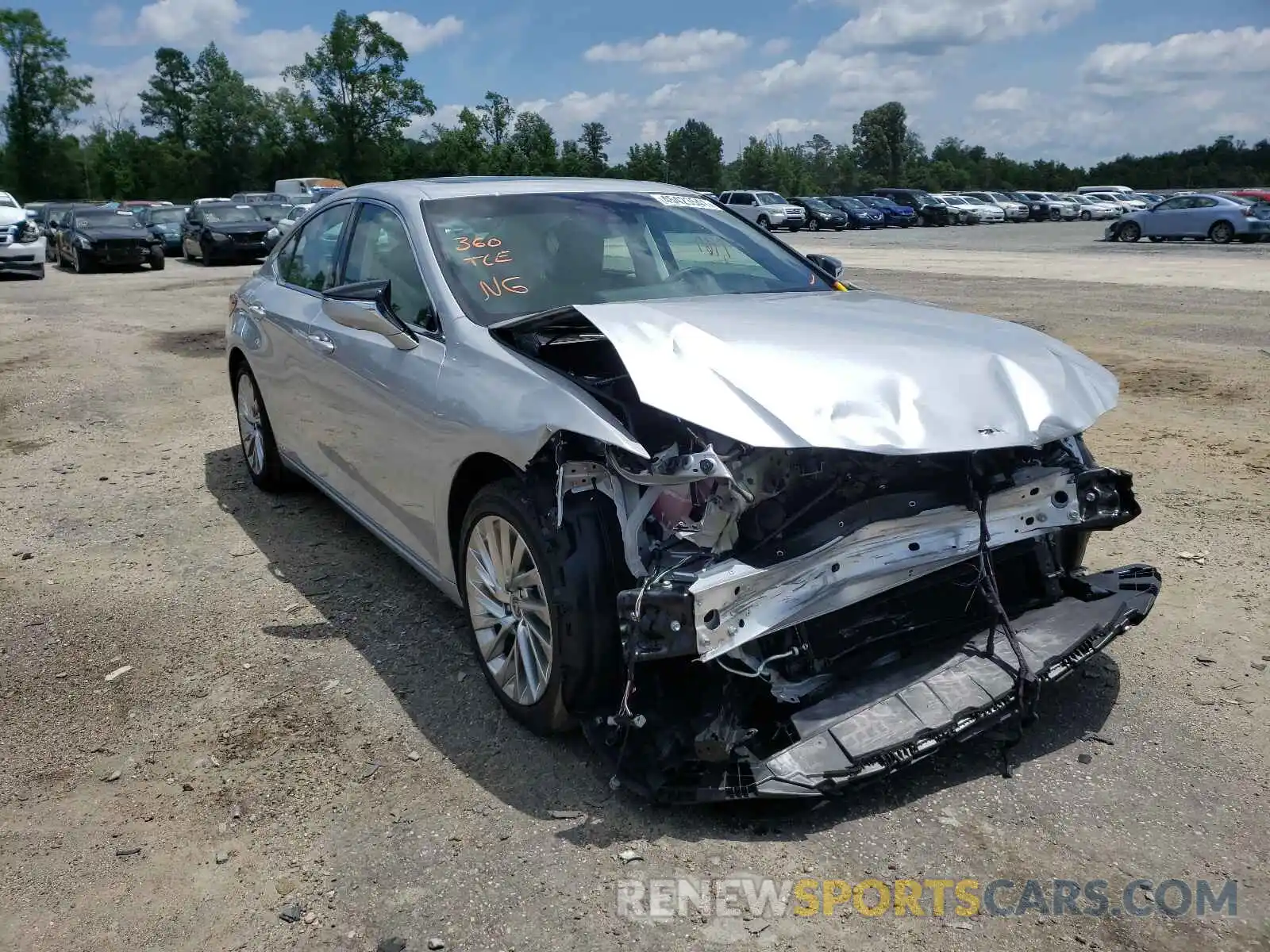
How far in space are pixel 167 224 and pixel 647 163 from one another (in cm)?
5758

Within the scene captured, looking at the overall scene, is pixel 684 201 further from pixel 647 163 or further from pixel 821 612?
pixel 647 163

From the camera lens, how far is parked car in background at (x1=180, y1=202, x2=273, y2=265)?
24.9 meters

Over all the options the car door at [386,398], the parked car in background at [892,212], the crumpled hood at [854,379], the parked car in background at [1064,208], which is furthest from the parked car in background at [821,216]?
the crumpled hood at [854,379]

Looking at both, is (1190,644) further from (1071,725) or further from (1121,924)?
(1121,924)

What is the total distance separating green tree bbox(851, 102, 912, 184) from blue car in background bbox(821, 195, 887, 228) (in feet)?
166

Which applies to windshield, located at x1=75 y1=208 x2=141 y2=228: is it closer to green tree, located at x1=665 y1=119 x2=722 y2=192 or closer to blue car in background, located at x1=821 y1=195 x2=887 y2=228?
blue car in background, located at x1=821 y1=195 x2=887 y2=228

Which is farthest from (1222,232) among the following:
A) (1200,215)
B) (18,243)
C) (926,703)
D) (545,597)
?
(545,597)

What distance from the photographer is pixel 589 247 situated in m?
4.30

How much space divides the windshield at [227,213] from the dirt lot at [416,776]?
21.5 metres

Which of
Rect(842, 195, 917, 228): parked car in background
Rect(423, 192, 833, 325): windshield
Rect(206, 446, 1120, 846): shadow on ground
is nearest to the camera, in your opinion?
Rect(206, 446, 1120, 846): shadow on ground

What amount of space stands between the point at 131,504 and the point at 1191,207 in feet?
103

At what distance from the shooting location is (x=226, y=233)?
81.8 feet

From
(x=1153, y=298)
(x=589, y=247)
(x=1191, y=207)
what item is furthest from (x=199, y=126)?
(x=589, y=247)

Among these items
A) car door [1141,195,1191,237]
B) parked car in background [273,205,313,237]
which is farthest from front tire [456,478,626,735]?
car door [1141,195,1191,237]
